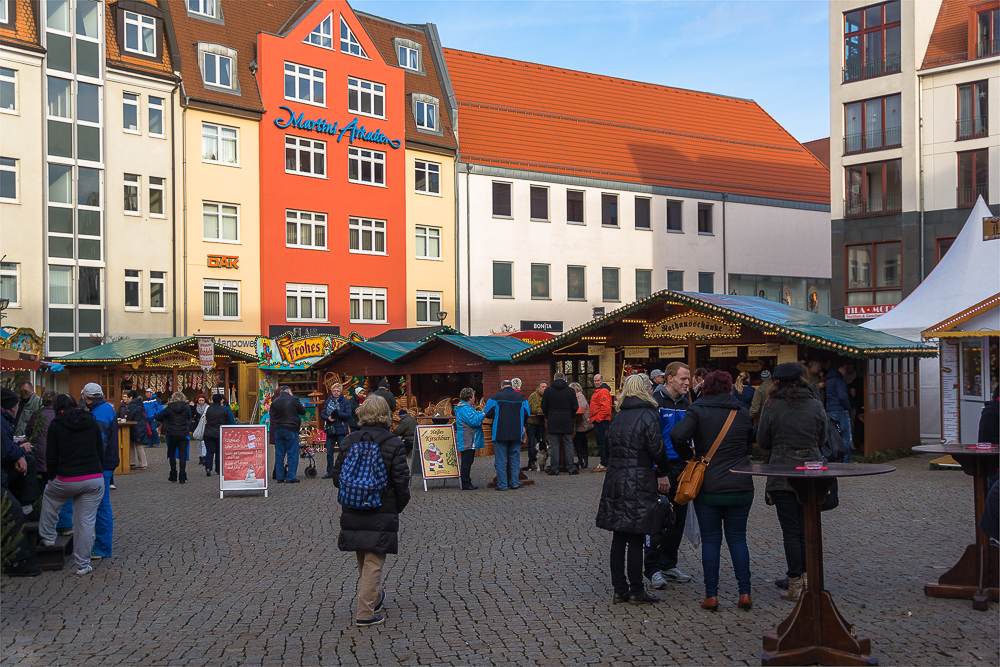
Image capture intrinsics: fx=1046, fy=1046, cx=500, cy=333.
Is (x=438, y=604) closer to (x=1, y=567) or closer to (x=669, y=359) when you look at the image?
(x=1, y=567)

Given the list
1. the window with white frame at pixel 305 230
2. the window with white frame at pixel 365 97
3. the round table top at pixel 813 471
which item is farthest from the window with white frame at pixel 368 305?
the round table top at pixel 813 471

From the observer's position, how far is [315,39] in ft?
128

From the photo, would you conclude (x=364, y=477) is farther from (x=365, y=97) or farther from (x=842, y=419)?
(x=365, y=97)

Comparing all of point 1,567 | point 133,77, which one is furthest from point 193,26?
point 1,567

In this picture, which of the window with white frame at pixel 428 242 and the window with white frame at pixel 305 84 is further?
the window with white frame at pixel 428 242

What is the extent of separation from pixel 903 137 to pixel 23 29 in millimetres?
29710

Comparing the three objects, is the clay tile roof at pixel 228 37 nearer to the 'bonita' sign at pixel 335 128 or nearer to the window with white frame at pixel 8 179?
the 'bonita' sign at pixel 335 128

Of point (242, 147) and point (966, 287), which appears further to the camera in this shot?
point (242, 147)

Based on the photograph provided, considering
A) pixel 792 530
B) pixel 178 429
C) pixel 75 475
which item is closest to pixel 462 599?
pixel 792 530

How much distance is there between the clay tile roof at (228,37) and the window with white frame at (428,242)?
7.86m

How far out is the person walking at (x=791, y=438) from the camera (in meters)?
7.73

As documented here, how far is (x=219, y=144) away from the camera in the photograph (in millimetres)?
36344

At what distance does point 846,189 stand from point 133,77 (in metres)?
25.8

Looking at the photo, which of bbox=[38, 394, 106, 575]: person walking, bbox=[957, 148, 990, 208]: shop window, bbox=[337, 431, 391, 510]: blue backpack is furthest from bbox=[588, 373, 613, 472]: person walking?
bbox=[957, 148, 990, 208]: shop window
